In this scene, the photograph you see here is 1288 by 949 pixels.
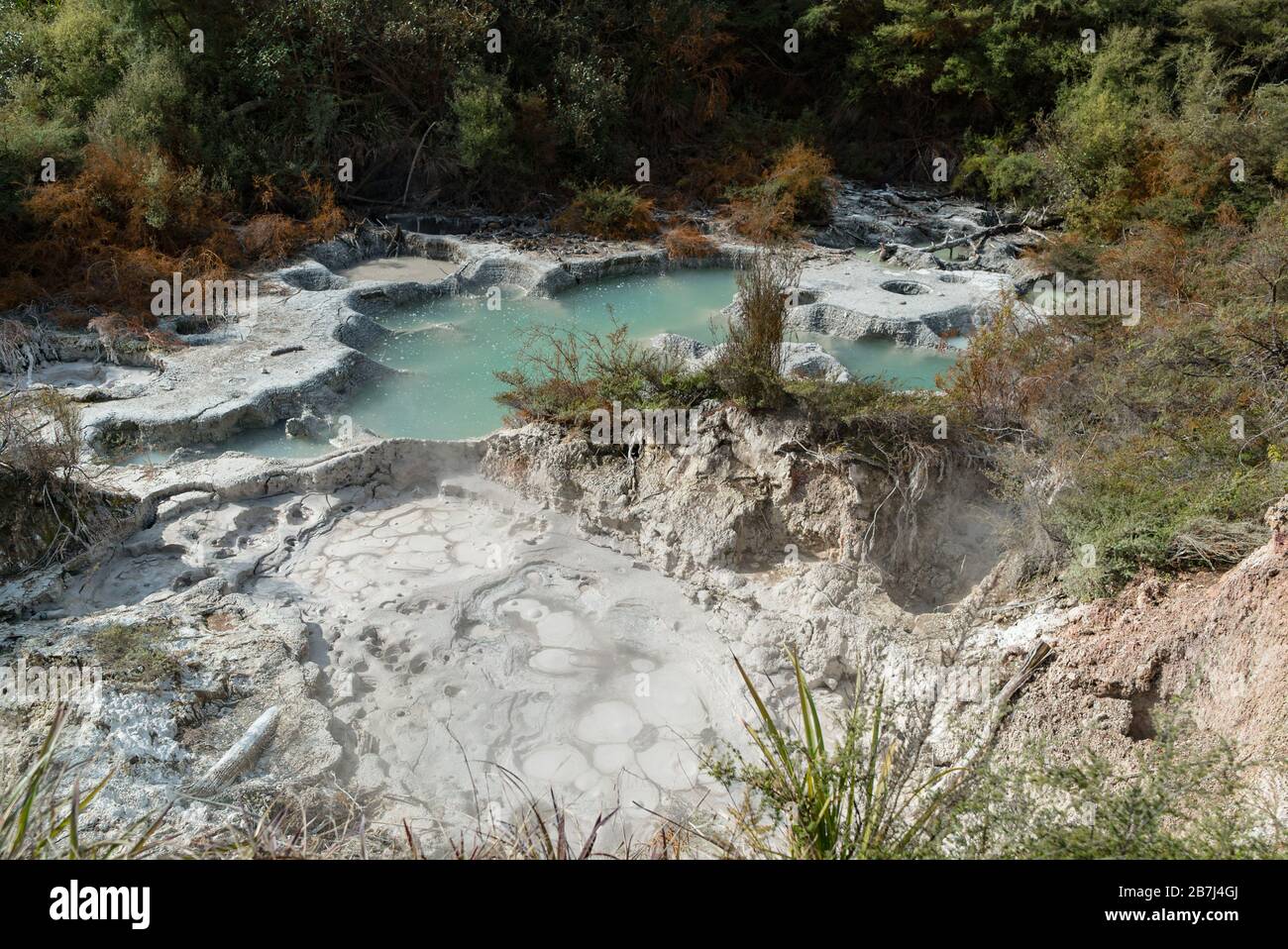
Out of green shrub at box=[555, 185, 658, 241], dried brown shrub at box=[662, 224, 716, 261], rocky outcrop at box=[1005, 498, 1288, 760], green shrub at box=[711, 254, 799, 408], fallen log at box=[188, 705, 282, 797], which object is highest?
green shrub at box=[555, 185, 658, 241]

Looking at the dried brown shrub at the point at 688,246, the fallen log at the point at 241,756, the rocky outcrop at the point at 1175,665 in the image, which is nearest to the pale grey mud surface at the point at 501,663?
the fallen log at the point at 241,756

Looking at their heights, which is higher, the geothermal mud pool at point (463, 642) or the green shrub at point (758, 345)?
the green shrub at point (758, 345)

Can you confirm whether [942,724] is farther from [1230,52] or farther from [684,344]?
[1230,52]

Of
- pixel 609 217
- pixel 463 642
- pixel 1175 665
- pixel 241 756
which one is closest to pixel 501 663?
pixel 463 642

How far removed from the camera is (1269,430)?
543 centimetres

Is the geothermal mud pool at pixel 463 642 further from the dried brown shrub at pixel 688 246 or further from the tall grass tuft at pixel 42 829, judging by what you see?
the dried brown shrub at pixel 688 246

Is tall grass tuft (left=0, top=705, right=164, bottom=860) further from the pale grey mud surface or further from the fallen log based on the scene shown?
the pale grey mud surface

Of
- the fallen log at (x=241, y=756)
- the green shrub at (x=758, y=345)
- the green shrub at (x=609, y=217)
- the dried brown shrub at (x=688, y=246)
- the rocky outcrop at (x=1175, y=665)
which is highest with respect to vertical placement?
the green shrub at (x=609, y=217)

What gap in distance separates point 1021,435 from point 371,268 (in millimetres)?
8625

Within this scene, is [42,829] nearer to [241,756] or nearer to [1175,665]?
[241,756]

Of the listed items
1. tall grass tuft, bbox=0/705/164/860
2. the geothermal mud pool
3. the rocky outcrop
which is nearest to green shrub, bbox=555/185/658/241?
the geothermal mud pool

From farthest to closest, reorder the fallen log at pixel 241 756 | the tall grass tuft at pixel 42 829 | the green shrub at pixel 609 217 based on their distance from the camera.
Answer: the green shrub at pixel 609 217 → the fallen log at pixel 241 756 → the tall grass tuft at pixel 42 829

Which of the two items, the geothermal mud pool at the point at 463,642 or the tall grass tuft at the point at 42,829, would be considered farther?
the geothermal mud pool at the point at 463,642

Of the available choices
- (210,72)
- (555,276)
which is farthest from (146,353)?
(210,72)
